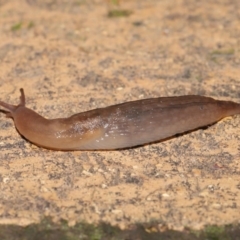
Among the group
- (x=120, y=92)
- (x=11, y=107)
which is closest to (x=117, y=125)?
(x=120, y=92)

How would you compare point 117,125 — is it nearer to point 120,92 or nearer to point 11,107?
point 120,92

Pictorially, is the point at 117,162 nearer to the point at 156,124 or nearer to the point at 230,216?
the point at 156,124

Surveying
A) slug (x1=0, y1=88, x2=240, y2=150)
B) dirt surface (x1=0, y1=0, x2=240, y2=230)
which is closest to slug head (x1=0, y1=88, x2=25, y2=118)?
dirt surface (x1=0, y1=0, x2=240, y2=230)

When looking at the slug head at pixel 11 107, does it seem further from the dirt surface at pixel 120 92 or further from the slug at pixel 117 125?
the slug at pixel 117 125

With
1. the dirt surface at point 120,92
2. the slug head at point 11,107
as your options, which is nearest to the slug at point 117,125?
the dirt surface at point 120,92

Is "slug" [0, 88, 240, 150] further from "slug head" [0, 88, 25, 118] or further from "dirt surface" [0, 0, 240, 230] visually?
"slug head" [0, 88, 25, 118]

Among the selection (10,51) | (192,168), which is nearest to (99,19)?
(10,51)

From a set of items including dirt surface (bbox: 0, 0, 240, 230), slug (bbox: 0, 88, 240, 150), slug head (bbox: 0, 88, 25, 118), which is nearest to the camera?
dirt surface (bbox: 0, 0, 240, 230)
